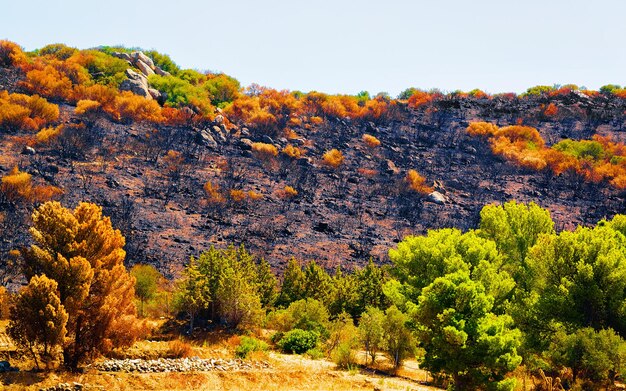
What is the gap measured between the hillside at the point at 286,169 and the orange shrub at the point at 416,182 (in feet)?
1.60

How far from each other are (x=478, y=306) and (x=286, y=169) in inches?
2382

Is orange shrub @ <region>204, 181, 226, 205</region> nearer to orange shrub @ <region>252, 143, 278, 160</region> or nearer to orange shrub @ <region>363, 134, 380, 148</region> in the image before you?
orange shrub @ <region>252, 143, 278, 160</region>

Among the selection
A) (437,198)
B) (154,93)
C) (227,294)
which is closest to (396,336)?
(227,294)

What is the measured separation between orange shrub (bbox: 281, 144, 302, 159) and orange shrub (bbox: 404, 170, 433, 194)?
17.6 m

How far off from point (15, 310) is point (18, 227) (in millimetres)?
37088

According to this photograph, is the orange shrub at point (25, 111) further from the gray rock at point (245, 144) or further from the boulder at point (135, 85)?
the gray rock at point (245, 144)

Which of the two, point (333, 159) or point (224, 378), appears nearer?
point (224, 378)

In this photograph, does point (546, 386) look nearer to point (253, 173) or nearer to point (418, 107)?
point (253, 173)

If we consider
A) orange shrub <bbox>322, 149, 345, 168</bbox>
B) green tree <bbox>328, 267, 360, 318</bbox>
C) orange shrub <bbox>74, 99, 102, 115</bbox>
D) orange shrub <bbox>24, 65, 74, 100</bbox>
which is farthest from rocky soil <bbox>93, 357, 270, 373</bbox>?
orange shrub <bbox>24, 65, 74, 100</bbox>

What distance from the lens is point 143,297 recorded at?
42906 mm

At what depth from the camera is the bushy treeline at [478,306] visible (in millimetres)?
20953

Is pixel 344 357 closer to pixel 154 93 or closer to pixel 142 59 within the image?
pixel 154 93

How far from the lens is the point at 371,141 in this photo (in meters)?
88.8

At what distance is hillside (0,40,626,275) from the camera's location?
2448 inches
